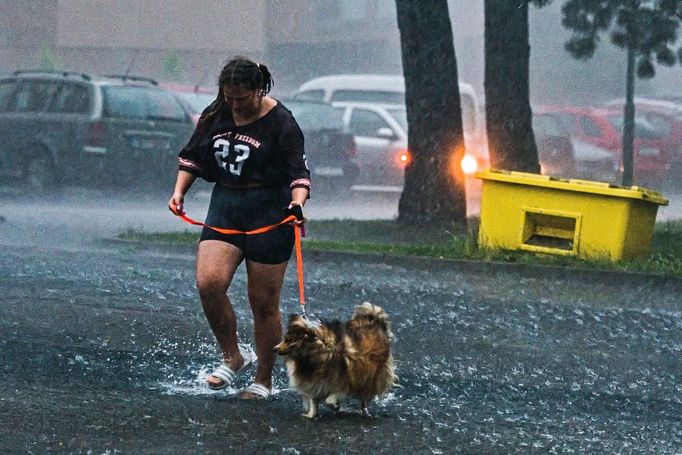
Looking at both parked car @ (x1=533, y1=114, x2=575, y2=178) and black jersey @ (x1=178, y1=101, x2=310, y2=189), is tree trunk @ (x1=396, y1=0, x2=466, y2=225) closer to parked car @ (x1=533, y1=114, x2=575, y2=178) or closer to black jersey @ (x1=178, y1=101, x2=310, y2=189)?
black jersey @ (x1=178, y1=101, x2=310, y2=189)

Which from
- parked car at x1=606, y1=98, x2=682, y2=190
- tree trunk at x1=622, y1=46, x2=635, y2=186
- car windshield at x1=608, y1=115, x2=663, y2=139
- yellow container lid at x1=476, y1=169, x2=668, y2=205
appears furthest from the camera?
parked car at x1=606, y1=98, x2=682, y2=190

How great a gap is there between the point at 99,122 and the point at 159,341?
13.4 m

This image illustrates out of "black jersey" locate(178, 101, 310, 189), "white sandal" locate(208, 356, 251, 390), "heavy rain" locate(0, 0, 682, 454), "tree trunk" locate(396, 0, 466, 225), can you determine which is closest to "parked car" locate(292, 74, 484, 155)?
"heavy rain" locate(0, 0, 682, 454)

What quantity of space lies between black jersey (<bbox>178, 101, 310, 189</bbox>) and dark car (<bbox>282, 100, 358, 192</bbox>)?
16.1 metres

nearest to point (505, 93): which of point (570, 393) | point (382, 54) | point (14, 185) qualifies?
point (14, 185)

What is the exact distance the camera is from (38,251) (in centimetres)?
1472

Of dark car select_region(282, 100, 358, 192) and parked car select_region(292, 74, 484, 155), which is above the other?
→ parked car select_region(292, 74, 484, 155)

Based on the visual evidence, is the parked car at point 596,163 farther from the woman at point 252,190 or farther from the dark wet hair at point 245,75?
the dark wet hair at point 245,75

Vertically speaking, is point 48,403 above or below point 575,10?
below

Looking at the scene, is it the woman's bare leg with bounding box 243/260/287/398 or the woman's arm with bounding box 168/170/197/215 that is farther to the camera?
the woman's arm with bounding box 168/170/197/215

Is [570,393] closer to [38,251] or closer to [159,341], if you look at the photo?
[159,341]

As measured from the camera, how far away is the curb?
1316 cm

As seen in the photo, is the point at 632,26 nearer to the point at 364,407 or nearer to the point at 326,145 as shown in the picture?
the point at 326,145

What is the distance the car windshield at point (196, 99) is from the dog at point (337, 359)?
55.5 feet
